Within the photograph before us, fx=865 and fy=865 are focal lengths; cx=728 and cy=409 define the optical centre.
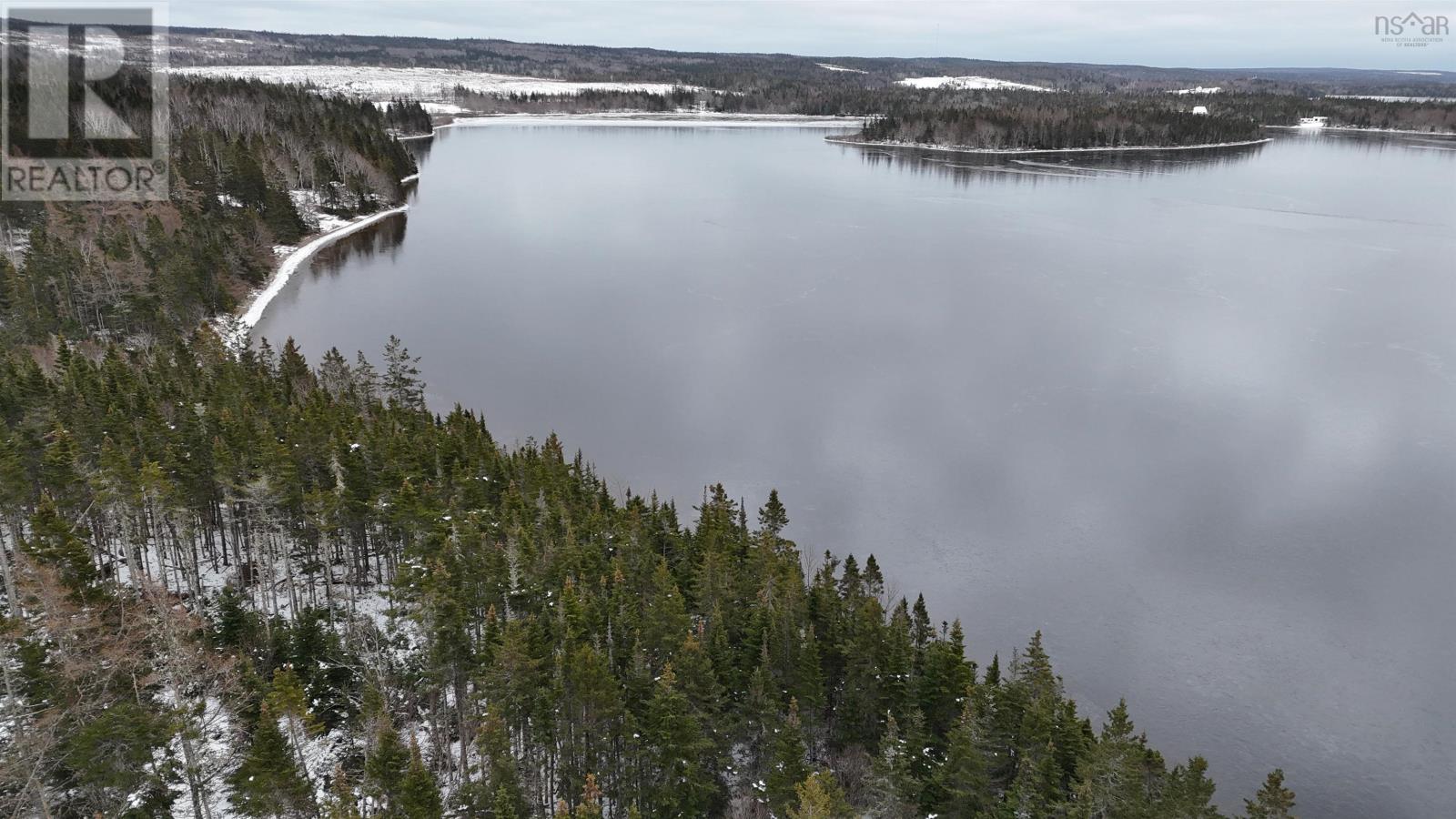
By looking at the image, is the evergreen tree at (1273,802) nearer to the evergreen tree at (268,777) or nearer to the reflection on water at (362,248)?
the evergreen tree at (268,777)

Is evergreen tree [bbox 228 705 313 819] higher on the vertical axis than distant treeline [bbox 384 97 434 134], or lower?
lower

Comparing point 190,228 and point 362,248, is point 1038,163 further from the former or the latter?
point 190,228

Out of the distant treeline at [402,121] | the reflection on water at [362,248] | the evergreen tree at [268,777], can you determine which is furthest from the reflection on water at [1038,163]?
the evergreen tree at [268,777]

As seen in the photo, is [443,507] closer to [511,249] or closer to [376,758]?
[376,758]

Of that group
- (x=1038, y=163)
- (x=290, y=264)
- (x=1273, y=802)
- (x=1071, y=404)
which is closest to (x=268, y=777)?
(x=1273, y=802)

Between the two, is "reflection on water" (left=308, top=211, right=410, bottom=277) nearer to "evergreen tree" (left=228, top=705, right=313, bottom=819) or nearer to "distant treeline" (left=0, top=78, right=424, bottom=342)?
"distant treeline" (left=0, top=78, right=424, bottom=342)

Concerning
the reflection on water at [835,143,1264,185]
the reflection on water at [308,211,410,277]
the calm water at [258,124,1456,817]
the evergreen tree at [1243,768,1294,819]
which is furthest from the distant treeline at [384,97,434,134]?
the evergreen tree at [1243,768,1294,819]
